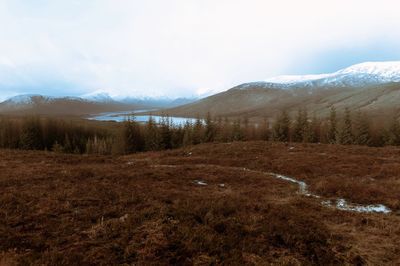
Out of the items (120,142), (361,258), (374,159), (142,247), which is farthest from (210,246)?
(120,142)

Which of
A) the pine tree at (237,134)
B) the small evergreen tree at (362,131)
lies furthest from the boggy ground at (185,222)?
the small evergreen tree at (362,131)

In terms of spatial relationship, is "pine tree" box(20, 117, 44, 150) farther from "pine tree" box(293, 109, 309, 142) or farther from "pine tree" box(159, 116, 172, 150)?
"pine tree" box(293, 109, 309, 142)

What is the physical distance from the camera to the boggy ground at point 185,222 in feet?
22.5

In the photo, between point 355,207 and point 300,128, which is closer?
point 355,207

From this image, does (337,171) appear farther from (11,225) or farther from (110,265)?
(11,225)

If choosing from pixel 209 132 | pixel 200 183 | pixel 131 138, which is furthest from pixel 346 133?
pixel 200 183

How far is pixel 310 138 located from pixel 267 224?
5558cm

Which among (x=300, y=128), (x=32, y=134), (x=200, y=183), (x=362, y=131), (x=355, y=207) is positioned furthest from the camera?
(x=300, y=128)

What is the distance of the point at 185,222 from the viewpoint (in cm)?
856

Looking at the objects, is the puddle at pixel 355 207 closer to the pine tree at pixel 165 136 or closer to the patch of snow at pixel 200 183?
the patch of snow at pixel 200 183

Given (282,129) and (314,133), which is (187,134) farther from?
(314,133)

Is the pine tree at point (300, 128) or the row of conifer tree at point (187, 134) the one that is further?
the pine tree at point (300, 128)

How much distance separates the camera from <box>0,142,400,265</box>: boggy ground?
6863 millimetres

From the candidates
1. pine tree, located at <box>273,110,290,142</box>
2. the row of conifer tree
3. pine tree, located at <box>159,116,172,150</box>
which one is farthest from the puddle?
pine tree, located at <box>273,110,290,142</box>
